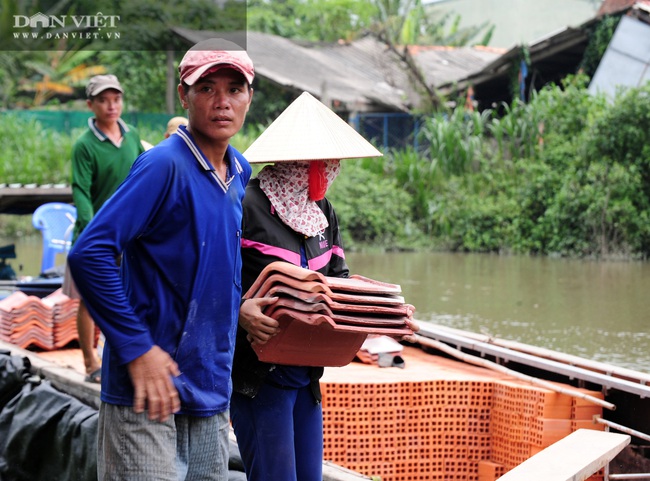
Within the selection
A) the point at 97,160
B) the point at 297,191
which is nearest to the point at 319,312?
the point at 297,191

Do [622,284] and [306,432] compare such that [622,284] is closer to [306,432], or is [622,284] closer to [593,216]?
[593,216]

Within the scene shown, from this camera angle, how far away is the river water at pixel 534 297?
9375mm

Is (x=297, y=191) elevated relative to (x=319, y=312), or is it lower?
elevated

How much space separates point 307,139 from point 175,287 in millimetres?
1005

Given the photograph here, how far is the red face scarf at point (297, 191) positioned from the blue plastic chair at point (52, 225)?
18.9 feet

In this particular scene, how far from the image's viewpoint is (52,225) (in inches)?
346

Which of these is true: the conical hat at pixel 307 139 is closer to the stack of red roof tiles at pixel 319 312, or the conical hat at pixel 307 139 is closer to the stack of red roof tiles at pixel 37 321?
the stack of red roof tiles at pixel 319 312

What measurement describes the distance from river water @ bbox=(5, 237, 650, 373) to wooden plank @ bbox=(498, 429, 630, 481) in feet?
14.3

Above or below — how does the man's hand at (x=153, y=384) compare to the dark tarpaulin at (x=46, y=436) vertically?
above

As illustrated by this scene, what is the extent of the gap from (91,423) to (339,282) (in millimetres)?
2500

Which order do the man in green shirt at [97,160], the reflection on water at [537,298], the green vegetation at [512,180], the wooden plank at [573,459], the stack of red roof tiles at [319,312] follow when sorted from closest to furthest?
the stack of red roof tiles at [319,312]
the wooden plank at [573,459]
the man in green shirt at [97,160]
the reflection on water at [537,298]
the green vegetation at [512,180]

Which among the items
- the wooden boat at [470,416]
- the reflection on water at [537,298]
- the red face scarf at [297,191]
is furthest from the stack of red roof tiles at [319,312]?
the reflection on water at [537,298]

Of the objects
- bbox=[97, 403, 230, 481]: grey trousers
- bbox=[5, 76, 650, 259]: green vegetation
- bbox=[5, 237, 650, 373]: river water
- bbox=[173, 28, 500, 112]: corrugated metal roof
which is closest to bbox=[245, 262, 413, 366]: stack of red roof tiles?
bbox=[97, 403, 230, 481]: grey trousers

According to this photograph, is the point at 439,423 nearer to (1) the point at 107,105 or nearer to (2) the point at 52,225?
(1) the point at 107,105
